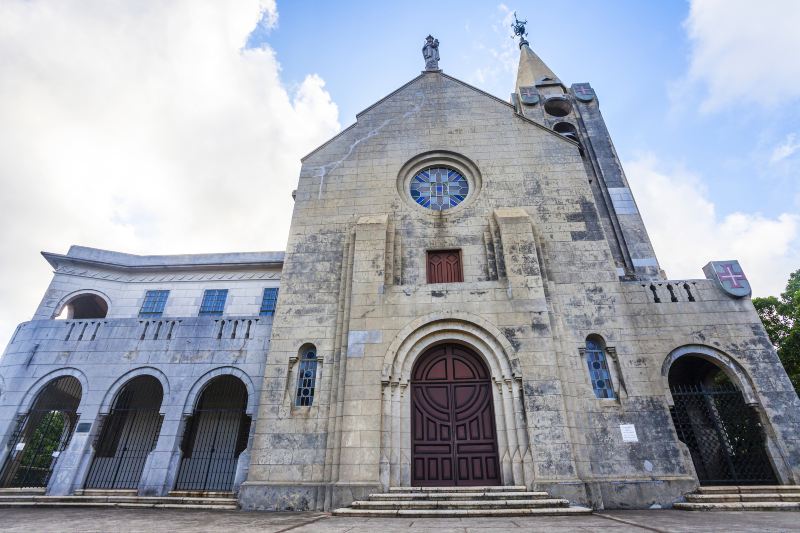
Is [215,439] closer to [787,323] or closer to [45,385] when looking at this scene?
[45,385]

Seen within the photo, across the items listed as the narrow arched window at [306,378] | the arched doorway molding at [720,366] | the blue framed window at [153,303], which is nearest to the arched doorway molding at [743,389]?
the arched doorway molding at [720,366]

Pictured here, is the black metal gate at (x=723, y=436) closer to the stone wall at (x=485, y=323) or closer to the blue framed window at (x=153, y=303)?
the stone wall at (x=485, y=323)

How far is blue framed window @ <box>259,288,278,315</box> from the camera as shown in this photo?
1658cm

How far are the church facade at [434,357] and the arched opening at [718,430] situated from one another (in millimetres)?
75

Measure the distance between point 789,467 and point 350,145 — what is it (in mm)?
15586

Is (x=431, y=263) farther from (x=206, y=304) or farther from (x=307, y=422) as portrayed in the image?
(x=206, y=304)

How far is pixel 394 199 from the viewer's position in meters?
13.5

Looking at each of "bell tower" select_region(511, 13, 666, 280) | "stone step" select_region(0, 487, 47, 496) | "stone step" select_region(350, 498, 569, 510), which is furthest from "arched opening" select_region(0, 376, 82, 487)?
"bell tower" select_region(511, 13, 666, 280)

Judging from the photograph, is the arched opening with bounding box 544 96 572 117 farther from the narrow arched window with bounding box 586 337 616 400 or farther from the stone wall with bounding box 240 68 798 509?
the narrow arched window with bounding box 586 337 616 400

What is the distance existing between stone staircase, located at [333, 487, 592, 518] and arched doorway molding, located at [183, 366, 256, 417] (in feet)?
16.8

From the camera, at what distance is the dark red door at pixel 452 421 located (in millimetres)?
9625

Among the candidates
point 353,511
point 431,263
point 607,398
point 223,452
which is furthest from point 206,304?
point 607,398

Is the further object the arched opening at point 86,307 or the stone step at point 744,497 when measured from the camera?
the arched opening at point 86,307

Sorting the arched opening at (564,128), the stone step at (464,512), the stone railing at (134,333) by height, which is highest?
the arched opening at (564,128)
